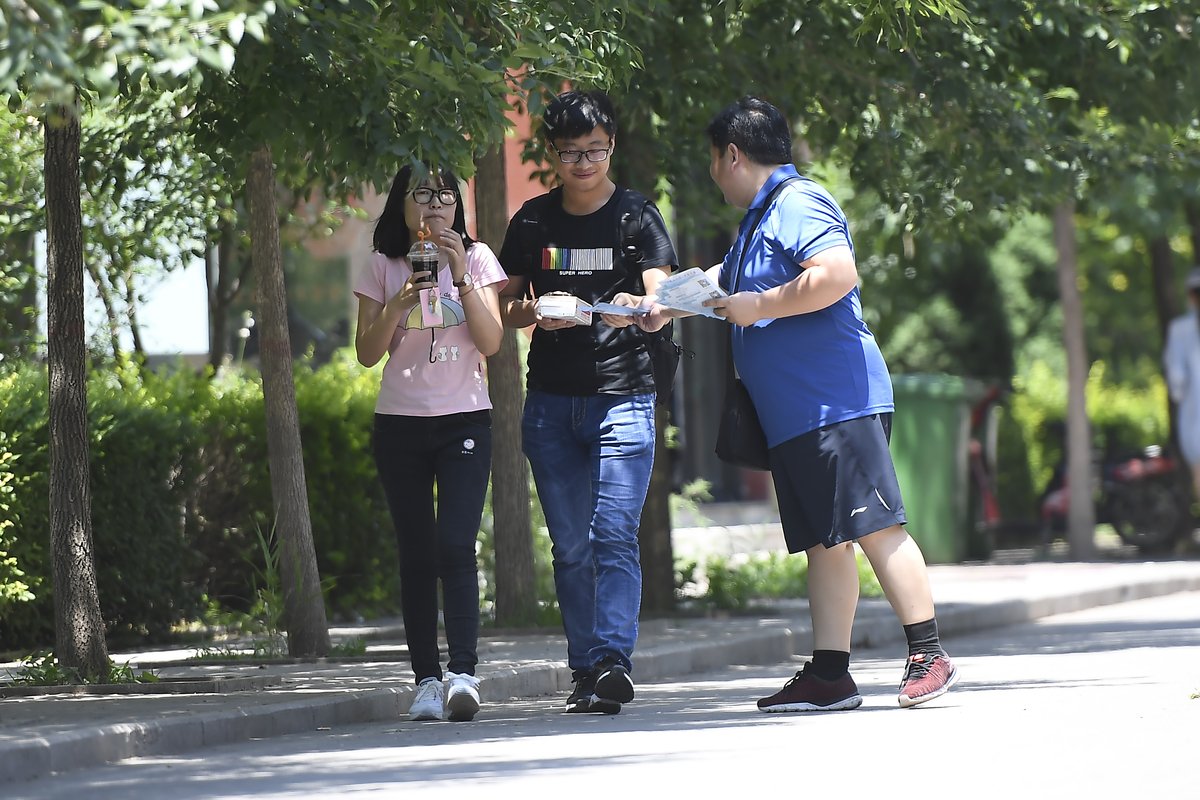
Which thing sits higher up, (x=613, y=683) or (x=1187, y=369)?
(x=1187, y=369)

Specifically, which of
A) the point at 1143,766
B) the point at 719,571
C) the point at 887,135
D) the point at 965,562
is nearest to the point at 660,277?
the point at 1143,766

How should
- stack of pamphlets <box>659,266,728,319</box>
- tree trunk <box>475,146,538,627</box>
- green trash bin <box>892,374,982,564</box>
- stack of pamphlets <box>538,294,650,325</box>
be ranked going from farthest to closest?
green trash bin <box>892,374,982,564</box> → tree trunk <box>475,146,538,627</box> → stack of pamphlets <box>538,294,650,325</box> → stack of pamphlets <box>659,266,728,319</box>

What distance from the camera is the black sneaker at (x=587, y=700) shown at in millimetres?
7211

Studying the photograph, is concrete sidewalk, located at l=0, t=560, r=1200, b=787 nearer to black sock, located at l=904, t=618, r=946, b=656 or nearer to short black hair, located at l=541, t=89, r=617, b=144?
black sock, located at l=904, t=618, r=946, b=656

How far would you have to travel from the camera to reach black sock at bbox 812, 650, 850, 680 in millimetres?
7238

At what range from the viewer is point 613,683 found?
23.3ft

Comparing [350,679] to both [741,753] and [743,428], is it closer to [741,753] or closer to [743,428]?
[743,428]

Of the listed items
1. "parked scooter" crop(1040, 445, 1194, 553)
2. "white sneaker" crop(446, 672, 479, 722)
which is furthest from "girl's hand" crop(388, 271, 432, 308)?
"parked scooter" crop(1040, 445, 1194, 553)

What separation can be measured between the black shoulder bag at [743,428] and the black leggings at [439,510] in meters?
0.85

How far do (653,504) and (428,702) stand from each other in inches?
180

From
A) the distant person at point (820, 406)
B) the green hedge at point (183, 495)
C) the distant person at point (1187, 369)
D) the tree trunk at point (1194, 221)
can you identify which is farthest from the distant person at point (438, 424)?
the tree trunk at point (1194, 221)

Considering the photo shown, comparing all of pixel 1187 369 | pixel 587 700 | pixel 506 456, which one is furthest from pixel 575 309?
pixel 1187 369

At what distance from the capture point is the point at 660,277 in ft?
23.4

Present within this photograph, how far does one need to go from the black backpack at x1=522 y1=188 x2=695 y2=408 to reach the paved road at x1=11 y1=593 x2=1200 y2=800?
1.21 meters
